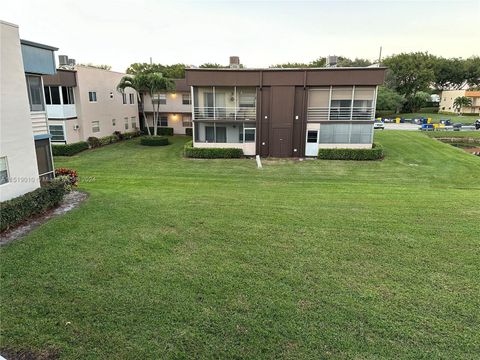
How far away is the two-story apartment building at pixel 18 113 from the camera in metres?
8.59

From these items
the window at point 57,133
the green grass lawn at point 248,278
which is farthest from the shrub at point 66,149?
the green grass lawn at point 248,278

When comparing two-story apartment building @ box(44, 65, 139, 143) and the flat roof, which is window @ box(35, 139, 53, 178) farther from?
two-story apartment building @ box(44, 65, 139, 143)

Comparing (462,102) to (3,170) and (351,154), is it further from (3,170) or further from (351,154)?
(3,170)

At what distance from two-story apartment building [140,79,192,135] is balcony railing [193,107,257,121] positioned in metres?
11.4

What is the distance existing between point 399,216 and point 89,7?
51.9 ft

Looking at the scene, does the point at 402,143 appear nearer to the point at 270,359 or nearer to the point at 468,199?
the point at 468,199

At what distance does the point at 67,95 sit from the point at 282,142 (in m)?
16.9

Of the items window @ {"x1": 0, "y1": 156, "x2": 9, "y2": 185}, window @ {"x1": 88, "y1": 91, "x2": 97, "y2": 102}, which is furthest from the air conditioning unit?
window @ {"x1": 0, "y1": 156, "x2": 9, "y2": 185}

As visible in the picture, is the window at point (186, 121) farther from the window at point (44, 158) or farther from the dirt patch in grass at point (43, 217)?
the window at point (44, 158)

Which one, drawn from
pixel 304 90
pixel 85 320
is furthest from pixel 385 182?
pixel 85 320

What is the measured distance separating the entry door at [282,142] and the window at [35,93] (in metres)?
15.1

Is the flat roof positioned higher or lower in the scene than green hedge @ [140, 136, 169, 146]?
higher

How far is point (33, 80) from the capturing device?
1071 centimetres

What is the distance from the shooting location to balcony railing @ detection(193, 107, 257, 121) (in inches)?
915
